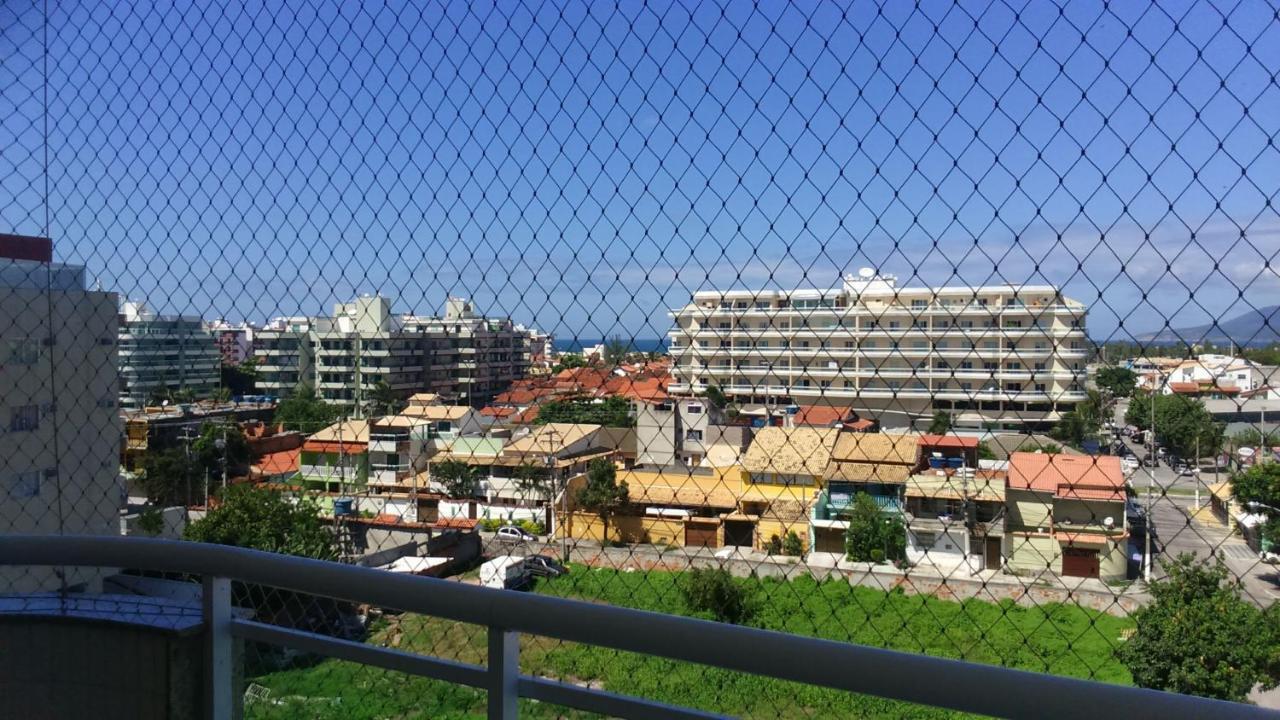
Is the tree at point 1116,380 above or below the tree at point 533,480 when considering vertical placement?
above

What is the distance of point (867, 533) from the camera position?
2.77 m

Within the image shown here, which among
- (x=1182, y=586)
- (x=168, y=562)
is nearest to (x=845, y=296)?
(x=168, y=562)

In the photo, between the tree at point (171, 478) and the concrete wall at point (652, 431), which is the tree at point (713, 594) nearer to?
the concrete wall at point (652, 431)

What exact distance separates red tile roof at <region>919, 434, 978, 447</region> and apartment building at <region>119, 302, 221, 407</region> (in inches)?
70.3

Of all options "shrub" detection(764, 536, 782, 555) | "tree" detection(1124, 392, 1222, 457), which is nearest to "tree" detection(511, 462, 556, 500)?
"shrub" detection(764, 536, 782, 555)

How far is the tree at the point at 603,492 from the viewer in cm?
224

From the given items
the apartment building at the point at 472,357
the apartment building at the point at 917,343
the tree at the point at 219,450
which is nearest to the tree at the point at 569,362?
the apartment building at the point at 472,357

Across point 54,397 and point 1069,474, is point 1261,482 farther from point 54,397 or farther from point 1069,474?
point 54,397

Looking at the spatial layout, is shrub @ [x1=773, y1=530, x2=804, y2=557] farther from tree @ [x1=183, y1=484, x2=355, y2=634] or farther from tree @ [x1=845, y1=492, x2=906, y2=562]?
tree @ [x1=183, y1=484, x2=355, y2=634]

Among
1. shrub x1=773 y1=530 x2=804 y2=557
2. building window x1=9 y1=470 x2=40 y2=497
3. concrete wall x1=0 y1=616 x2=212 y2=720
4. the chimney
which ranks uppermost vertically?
the chimney

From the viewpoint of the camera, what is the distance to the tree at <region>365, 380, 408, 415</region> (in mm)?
2051

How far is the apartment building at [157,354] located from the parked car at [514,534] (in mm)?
944

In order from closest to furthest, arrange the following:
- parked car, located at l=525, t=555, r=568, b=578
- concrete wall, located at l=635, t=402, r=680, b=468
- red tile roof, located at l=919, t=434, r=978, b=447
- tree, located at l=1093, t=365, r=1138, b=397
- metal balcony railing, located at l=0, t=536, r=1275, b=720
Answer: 1. metal balcony railing, located at l=0, t=536, r=1275, b=720
2. tree, located at l=1093, t=365, r=1138, b=397
3. red tile roof, located at l=919, t=434, r=978, b=447
4. concrete wall, located at l=635, t=402, r=680, b=468
5. parked car, located at l=525, t=555, r=568, b=578

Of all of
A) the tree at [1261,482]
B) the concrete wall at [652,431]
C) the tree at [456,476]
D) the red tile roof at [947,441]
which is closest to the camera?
the tree at [1261,482]
